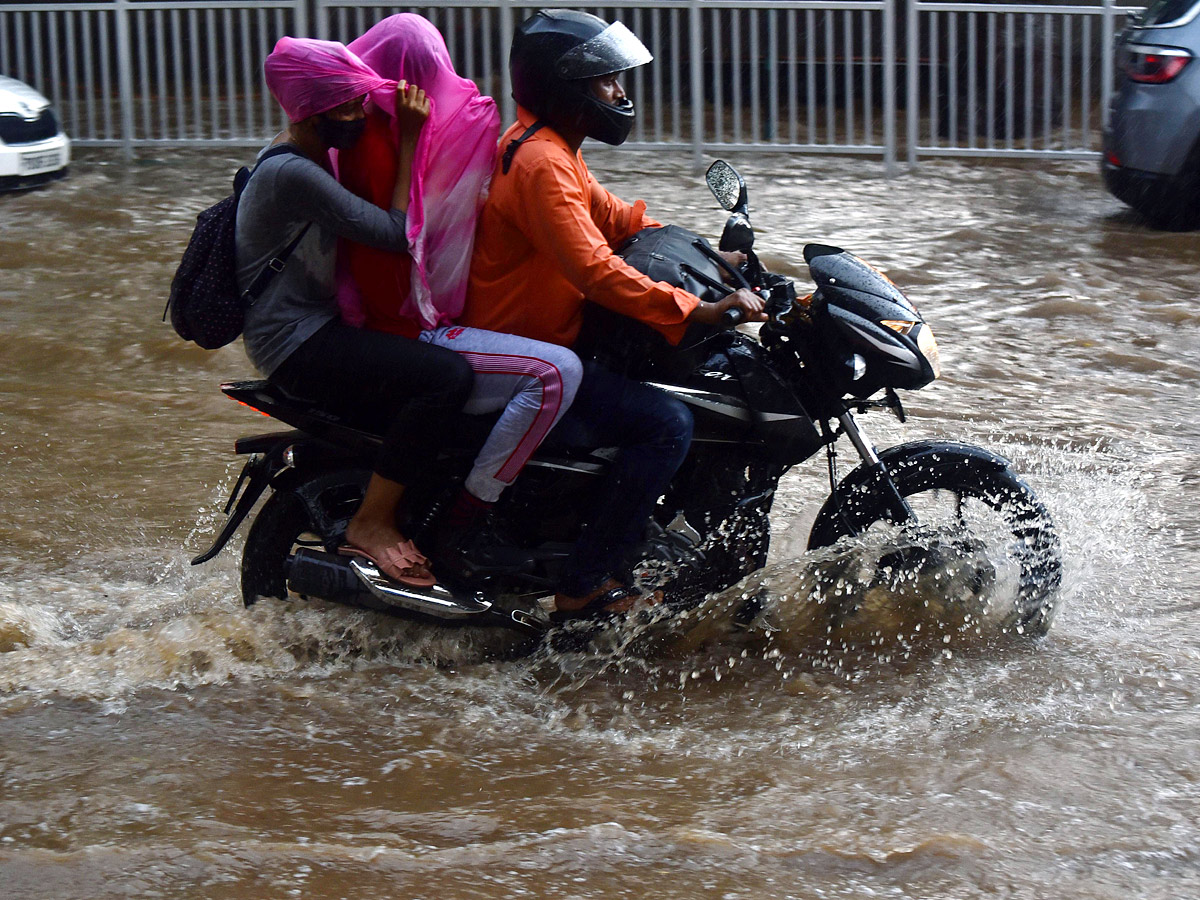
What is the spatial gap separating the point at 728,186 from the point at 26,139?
7.97 meters

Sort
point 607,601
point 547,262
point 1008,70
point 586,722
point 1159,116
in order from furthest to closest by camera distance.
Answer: point 1008,70 → point 1159,116 → point 607,601 → point 586,722 → point 547,262

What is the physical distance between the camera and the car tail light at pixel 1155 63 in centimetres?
876

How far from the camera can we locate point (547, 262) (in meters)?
3.73

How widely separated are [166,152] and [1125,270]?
25.2 ft

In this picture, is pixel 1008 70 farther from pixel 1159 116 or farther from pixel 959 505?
pixel 959 505

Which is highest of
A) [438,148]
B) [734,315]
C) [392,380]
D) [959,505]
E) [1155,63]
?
[1155,63]

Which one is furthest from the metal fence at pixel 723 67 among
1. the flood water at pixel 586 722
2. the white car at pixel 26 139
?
the flood water at pixel 586 722

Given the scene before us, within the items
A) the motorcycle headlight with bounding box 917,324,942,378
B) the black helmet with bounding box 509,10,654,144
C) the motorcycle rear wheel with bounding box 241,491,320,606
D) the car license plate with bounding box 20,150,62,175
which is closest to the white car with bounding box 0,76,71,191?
the car license plate with bounding box 20,150,62,175

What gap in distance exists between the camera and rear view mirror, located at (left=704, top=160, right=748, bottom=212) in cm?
371

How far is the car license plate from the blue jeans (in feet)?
25.3

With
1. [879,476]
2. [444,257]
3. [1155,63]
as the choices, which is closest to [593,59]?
[444,257]

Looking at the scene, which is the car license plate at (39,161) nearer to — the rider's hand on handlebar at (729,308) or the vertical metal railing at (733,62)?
the vertical metal railing at (733,62)

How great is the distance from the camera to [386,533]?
3959 mm

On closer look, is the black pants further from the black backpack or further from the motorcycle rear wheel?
the motorcycle rear wheel
